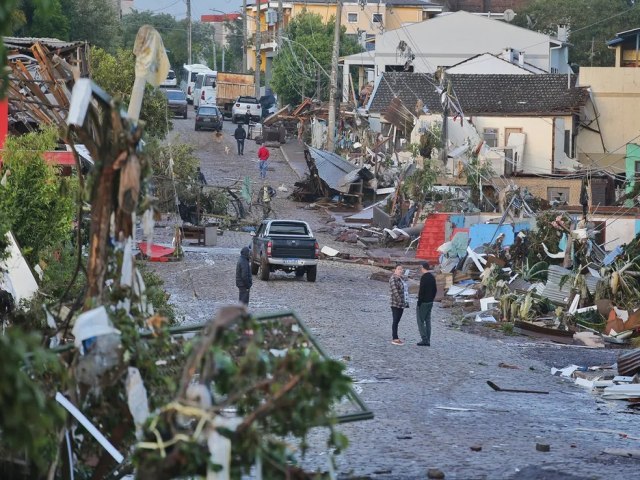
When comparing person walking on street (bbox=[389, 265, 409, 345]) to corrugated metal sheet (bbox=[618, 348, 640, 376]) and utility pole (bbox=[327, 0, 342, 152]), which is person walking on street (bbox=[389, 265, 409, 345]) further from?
utility pole (bbox=[327, 0, 342, 152])

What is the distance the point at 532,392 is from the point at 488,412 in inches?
90.9

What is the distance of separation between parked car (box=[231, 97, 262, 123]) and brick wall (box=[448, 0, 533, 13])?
39.4m

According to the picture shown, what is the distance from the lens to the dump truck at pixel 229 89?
75.8 meters

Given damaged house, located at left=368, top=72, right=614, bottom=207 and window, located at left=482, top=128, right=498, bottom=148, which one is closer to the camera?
damaged house, located at left=368, top=72, right=614, bottom=207

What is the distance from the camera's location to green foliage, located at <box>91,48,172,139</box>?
3885 cm

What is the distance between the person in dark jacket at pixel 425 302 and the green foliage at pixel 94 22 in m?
44.2

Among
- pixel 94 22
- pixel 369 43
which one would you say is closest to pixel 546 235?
pixel 94 22

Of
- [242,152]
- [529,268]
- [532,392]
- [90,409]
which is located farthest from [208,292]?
[242,152]

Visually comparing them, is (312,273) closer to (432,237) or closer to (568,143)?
(432,237)

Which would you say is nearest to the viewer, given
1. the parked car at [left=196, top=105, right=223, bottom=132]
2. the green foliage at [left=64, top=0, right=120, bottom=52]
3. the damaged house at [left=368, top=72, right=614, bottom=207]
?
the damaged house at [left=368, top=72, right=614, bottom=207]

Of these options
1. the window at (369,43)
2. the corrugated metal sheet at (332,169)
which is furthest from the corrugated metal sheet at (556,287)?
the window at (369,43)

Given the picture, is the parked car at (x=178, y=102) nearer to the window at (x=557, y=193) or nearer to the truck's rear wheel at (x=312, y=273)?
the window at (x=557, y=193)

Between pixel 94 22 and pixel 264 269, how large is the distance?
37.0 meters

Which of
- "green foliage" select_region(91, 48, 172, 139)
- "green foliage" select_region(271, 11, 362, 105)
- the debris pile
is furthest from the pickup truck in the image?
"green foliage" select_region(271, 11, 362, 105)
